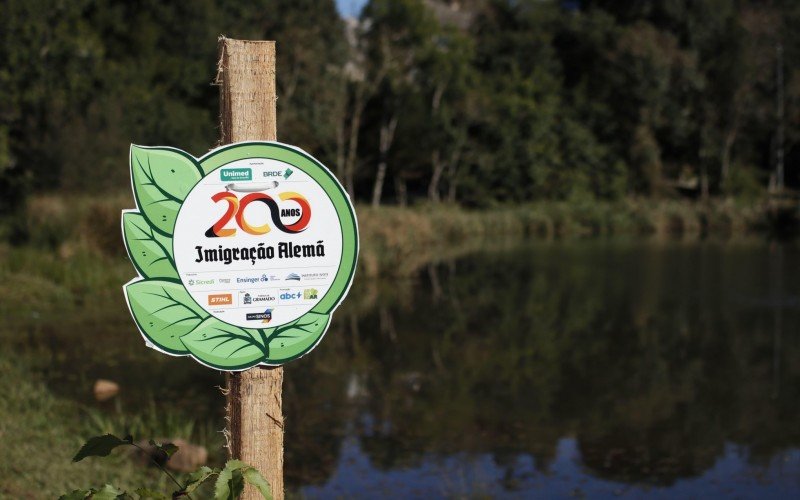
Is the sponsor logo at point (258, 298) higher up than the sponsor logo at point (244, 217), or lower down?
lower down

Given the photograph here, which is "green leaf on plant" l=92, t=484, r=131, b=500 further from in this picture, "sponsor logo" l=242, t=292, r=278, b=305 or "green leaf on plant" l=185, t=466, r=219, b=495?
"sponsor logo" l=242, t=292, r=278, b=305

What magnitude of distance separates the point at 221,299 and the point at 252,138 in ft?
1.47

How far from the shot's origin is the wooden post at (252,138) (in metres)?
2.68

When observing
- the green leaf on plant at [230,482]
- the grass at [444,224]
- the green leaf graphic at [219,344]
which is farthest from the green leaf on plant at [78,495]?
the grass at [444,224]

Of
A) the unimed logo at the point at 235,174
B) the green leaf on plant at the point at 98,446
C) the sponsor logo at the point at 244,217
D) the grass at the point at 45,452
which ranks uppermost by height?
the unimed logo at the point at 235,174

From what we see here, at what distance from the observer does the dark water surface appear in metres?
6.69

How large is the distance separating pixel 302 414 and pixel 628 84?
33.5 m

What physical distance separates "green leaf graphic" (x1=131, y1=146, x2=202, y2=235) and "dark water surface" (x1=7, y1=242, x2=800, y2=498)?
384cm

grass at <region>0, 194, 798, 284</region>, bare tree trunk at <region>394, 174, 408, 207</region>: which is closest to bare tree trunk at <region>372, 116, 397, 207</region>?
bare tree trunk at <region>394, 174, 408, 207</region>

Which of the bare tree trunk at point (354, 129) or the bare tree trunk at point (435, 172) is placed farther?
the bare tree trunk at point (435, 172)

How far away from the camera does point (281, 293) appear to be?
2756 mm

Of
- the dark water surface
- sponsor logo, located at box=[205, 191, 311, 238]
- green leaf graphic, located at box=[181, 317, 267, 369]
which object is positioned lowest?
the dark water surface

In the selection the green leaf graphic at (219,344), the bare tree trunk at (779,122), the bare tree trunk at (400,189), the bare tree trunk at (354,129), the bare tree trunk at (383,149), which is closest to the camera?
the green leaf graphic at (219,344)

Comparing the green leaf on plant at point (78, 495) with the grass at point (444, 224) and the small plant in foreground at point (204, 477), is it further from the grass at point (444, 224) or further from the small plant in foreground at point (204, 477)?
the grass at point (444, 224)
